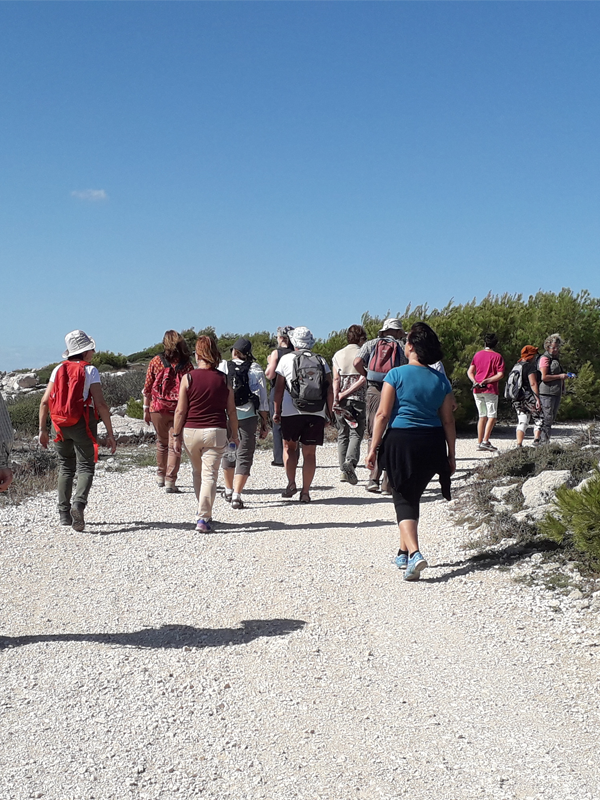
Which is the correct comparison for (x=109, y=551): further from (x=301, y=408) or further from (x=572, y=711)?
(x=572, y=711)

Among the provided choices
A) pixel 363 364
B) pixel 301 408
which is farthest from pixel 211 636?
pixel 363 364

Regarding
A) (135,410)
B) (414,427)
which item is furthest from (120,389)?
(414,427)

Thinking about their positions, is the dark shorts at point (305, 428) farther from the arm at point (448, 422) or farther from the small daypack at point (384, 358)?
the arm at point (448, 422)

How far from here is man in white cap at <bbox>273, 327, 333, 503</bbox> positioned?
29.8 ft

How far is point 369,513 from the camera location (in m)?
9.00

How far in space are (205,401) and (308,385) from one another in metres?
1.55

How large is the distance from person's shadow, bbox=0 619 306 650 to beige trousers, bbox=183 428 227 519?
2696 millimetres

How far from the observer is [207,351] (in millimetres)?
8078

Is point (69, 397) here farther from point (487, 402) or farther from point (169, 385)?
point (487, 402)

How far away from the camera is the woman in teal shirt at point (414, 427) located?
20.7ft

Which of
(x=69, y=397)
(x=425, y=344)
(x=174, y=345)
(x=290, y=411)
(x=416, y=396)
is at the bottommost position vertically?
(x=290, y=411)

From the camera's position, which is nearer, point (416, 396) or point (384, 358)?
point (416, 396)

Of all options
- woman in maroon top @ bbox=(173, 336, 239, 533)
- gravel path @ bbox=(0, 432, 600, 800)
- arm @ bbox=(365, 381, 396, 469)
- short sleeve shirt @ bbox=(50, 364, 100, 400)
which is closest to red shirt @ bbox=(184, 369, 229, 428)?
woman in maroon top @ bbox=(173, 336, 239, 533)

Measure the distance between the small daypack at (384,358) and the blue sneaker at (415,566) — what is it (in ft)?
12.0
